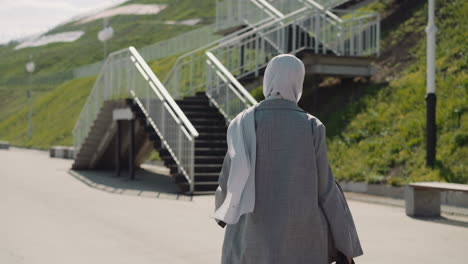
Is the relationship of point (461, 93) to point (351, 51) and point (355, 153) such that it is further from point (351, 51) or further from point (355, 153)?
point (351, 51)

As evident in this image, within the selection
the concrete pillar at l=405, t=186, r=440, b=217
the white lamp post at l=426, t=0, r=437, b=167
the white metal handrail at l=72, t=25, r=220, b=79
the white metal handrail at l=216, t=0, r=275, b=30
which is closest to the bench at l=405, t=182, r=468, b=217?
the concrete pillar at l=405, t=186, r=440, b=217

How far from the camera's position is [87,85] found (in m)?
43.6

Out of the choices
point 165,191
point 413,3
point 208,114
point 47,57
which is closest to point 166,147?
point 165,191

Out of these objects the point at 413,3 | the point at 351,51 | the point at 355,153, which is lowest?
the point at 355,153

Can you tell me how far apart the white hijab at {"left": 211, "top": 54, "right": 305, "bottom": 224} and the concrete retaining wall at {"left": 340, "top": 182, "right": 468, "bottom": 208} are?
301 inches

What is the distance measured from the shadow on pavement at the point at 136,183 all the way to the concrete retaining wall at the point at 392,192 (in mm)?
3231

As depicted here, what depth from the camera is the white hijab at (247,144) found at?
10.6ft

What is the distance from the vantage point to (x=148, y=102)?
1456 centimetres

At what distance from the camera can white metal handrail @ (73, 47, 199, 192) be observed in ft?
42.2

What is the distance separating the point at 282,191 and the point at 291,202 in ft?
0.24

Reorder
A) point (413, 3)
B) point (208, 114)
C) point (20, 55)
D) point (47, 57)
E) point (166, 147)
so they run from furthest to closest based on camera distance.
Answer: point (20, 55) < point (47, 57) < point (413, 3) < point (208, 114) < point (166, 147)

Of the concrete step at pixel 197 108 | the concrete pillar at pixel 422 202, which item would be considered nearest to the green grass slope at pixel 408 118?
the concrete pillar at pixel 422 202

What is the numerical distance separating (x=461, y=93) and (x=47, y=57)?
75703 millimetres

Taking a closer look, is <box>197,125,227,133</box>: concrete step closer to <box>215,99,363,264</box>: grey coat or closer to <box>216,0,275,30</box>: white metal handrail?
<box>216,0,275,30</box>: white metal handrail
